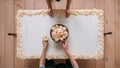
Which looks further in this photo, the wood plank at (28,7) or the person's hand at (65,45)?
the wood plank at (28,7)

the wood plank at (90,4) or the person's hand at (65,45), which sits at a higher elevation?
the wood plank at (90,4)

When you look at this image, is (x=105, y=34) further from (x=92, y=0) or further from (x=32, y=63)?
(x=32, y=63)

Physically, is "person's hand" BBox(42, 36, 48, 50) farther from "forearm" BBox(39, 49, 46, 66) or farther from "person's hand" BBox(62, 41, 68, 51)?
"person's hand" BBox(62, 41, 68, 51)

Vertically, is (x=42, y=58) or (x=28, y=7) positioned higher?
(x=28, y=7)

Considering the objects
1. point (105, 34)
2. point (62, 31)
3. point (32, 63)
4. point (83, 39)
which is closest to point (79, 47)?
point (83, 39)

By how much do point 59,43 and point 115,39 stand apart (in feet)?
2.05

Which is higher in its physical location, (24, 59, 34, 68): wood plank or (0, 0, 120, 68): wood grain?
(0, 0, 120, 68): wood grain

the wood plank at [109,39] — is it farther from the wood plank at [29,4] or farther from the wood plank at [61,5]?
the wood plank at [29,4]

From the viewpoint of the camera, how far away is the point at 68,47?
7.29ft

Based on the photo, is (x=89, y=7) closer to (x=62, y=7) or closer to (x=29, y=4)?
(x=62, y=7)

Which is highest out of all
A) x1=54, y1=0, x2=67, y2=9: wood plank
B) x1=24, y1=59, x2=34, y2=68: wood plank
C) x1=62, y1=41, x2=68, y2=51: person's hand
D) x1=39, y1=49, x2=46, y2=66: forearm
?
x1=54, y1=0, x2=67, y2=9: wood plank

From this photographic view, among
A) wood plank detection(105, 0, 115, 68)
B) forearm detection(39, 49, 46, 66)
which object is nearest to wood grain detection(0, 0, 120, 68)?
wood plank detection(105, 0, 115, 68)

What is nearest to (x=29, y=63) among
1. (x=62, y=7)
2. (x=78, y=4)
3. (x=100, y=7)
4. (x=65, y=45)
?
(x=65, y=45)

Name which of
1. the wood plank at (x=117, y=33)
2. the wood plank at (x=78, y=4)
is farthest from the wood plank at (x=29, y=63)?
the wood plank at (x=117, y=33)
